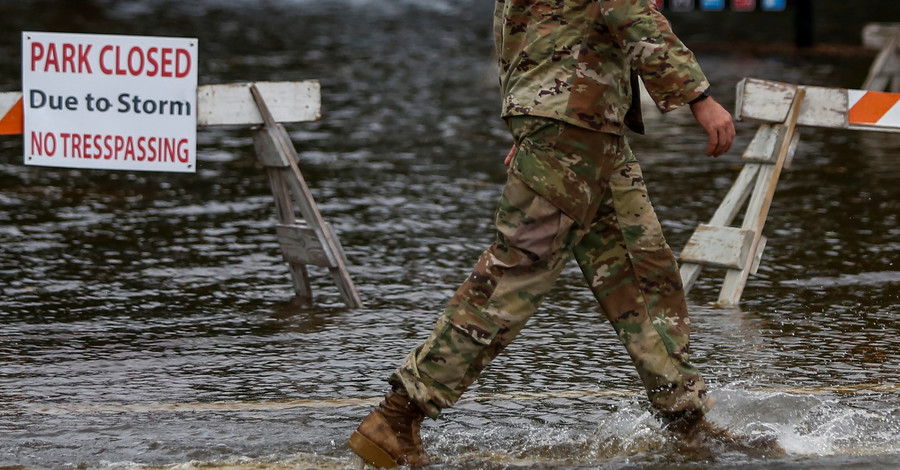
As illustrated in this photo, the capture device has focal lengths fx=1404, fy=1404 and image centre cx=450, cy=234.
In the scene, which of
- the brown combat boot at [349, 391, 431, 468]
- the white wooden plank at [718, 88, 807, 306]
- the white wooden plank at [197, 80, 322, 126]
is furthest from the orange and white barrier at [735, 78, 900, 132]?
the brown combat boot at [349, 391, 431, 468]

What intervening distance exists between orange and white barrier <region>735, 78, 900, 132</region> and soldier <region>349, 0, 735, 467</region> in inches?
80.5

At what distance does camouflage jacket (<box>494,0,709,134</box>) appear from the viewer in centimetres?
398

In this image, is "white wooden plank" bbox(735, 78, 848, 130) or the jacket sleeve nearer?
the jacket sleeve

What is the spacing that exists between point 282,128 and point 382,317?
97 centimetres

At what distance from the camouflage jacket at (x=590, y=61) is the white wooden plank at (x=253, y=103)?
221 cm

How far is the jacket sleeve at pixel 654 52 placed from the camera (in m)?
3.96

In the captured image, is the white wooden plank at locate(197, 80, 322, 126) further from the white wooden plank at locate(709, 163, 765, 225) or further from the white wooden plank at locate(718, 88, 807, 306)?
the white wooden plank at locate(718, 88, 807, 306)

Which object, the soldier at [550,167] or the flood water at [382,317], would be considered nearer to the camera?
the soldier at [550,167]

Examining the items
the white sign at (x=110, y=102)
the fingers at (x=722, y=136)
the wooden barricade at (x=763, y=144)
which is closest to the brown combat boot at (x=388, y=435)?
the fingers at (x=722, y=136)

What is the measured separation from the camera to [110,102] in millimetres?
6168

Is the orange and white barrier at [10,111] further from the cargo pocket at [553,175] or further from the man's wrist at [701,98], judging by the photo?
the man's wrist at [701,98]

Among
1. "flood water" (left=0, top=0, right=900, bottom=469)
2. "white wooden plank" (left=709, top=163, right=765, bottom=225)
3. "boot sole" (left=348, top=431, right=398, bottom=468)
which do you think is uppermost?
"white wooden plank" (left=709, top=163, right=765, bottom=225)

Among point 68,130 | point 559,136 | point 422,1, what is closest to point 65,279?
point 68,130

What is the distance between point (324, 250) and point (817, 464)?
9.04 ft
